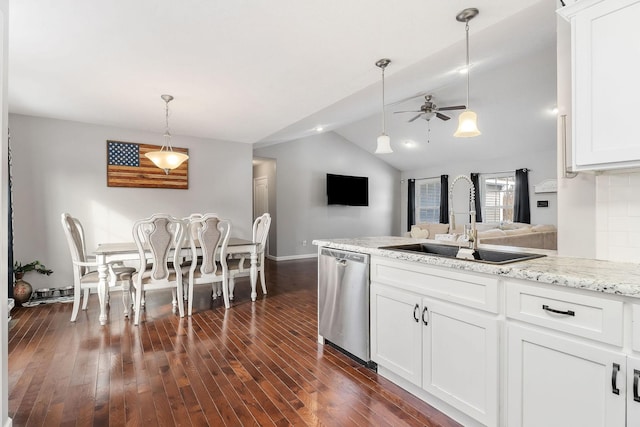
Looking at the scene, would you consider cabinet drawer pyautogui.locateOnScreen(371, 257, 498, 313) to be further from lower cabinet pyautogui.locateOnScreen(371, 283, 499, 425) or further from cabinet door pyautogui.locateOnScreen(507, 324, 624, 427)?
cabinet door pyautogui.locateOnScreen(507, 324, 624, 427)

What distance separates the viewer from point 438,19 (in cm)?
224

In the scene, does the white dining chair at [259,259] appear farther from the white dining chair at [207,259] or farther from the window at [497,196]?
the window at [497,196]

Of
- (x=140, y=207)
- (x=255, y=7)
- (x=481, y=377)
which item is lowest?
(x=481, y=377)

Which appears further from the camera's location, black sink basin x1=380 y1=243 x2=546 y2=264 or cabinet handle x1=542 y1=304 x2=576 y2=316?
black sink basin x1=380 y1=243 x2=546 y2=264

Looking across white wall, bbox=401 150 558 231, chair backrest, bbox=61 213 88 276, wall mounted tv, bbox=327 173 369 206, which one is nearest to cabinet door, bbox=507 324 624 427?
chair backrest, bbox=61 213 88 276

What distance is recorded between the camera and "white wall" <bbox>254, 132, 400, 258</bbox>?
7727 mm

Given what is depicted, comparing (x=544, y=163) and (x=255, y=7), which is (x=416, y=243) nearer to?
(x=255, y=7)

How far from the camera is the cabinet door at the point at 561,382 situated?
3.91ft

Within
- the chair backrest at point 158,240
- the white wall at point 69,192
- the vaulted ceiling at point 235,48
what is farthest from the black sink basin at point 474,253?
the white wall at point 69,192

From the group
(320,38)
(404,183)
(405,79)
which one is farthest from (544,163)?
(320,38)

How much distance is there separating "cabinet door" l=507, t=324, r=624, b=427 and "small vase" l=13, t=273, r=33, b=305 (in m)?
5.11

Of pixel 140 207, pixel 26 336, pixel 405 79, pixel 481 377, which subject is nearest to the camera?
pixel 481 377

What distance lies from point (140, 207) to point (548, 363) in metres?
5.25

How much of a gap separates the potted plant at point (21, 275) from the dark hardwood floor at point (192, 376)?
42 cm
